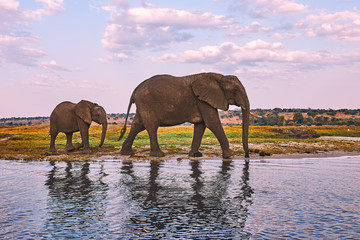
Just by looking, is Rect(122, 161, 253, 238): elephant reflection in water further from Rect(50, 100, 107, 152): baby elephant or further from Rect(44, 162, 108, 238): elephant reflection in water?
Rect(50, 100, 107, 152): baby elephant

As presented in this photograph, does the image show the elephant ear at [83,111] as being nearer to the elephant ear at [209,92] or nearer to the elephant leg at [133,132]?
the elephant leg at [133,132]

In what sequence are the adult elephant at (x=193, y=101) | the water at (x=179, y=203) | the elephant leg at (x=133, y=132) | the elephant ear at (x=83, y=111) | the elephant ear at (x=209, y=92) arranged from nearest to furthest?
the water at (x=179, y=203) < the elephant ear at (x=209, y=92) < the adult elephant at (x=193, y=101) < the elephant leg at (x=133, y=132) < the elephant ear at (x=83, y=111)

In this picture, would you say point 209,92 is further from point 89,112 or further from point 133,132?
point 89,112

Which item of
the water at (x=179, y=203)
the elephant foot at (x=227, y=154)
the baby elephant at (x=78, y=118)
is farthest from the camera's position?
the baby elephant at (x=78, y=118)

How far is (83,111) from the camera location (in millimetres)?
23109

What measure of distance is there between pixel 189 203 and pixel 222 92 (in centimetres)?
1160

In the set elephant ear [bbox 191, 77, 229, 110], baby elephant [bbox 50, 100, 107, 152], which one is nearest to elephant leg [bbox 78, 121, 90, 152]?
baby elephant [bbox 50, 100, 107, 152]

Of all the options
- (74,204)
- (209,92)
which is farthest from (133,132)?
(74,204)

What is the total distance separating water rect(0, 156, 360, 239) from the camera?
6953 millimetres

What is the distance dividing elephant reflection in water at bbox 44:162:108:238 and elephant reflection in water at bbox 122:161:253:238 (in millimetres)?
866

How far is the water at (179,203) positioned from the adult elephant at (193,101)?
474 cm

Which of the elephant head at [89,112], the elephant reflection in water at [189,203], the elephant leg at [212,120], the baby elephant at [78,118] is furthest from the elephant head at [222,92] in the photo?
the baby elephant at [78,118]

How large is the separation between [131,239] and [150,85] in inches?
557

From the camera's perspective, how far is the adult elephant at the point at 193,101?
19562mm
